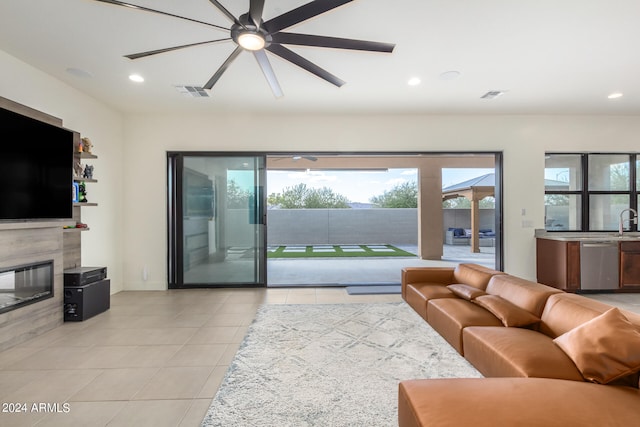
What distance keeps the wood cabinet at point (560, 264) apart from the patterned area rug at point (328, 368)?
9.05 ft

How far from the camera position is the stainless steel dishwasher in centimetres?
460

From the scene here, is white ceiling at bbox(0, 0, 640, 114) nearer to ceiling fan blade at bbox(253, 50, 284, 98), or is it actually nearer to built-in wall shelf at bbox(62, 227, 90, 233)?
ceiling fan blade at bbox(253, 50, 284, 98)

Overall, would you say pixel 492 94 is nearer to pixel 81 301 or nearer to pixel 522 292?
pixel 522 292

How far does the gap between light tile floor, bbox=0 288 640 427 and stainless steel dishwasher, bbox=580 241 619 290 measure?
1.35 ft

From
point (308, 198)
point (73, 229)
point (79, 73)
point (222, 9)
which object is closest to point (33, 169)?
point (73, 229)

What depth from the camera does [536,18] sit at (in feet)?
8.45

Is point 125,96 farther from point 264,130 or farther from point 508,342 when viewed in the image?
point 508,342

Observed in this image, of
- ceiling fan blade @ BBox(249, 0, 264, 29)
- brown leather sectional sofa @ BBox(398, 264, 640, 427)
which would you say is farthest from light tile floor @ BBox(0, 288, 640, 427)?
ceiling fan blade @ BBox(249, 0, 264, 29)

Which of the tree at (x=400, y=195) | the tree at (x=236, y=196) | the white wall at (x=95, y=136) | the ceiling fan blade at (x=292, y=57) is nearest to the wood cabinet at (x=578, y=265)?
the ceiling fan blade at (x=292, y=57)

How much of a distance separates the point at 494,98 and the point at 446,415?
4518 millimetres

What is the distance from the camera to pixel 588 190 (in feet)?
17.7

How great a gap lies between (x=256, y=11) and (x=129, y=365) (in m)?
2.84

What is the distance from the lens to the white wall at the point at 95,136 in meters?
3.34

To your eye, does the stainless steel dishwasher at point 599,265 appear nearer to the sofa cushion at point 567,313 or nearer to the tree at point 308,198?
the sofa cushion at point 567,313
